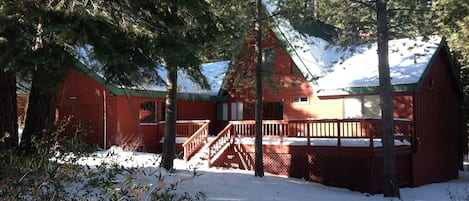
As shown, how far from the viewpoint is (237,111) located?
24.7m

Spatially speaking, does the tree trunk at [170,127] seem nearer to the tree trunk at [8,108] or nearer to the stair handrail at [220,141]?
the stair handrail at [220,141]

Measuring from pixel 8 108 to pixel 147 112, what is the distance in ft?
45.2

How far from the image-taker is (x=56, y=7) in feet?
22.9

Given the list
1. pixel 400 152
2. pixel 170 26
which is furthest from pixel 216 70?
pixel 170 26

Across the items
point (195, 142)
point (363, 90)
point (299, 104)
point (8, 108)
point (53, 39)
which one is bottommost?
point (195, 142)

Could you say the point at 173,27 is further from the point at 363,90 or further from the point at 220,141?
the point at 363,90

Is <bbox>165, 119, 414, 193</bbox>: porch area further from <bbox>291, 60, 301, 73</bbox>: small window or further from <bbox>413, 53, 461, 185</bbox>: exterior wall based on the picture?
<bbox>291, 60, 301, 73</bbox>: small window

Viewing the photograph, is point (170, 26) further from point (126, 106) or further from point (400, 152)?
point (126, 106)

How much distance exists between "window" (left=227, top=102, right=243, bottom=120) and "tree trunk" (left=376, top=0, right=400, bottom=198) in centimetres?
1120

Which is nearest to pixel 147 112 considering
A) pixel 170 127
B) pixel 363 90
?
pixel 170 127

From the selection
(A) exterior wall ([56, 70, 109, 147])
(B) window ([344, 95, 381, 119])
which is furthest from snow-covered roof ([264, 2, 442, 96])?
(A) exterior wall ([56, 70, 109, 147])

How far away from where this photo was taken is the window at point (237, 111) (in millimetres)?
24586

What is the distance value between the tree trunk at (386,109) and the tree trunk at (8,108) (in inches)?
385

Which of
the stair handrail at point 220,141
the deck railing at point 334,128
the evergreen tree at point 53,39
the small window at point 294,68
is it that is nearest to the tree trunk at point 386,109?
the deck railing at point 334,128
